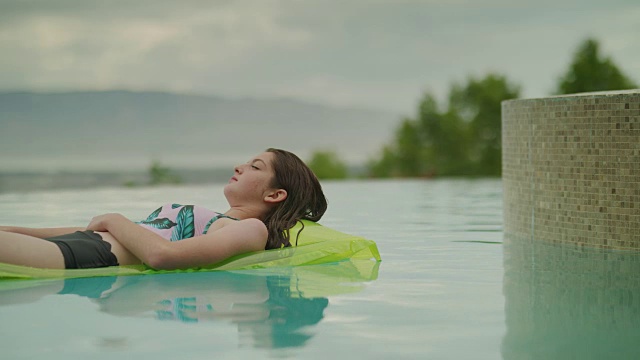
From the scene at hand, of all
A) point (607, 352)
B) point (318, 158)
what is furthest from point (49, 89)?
point (607, 352)

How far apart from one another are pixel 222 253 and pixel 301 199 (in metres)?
0.53

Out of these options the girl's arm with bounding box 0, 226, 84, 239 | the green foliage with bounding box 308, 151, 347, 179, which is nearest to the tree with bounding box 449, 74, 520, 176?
the green foliage with bounding box 308, 151, 347, 179

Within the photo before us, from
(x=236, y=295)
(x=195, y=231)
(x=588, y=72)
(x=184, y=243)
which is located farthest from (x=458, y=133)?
(x=236, y=295)

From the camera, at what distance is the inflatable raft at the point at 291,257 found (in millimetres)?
3123

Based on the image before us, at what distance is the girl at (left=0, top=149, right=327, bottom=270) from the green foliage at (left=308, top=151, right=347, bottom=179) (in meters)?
19.7

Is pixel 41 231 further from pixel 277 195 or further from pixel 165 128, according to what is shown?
pixel 165 128

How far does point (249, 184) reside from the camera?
3.63 meters

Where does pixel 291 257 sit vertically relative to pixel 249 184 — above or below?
below

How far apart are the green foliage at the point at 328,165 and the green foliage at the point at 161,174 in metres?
5.02

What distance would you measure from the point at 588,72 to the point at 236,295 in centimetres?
1992

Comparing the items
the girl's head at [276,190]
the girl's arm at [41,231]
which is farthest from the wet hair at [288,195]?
the girl's arm at [41,231]

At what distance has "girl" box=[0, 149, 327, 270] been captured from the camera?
3.18m

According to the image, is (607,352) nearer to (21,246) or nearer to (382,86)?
(21,246)

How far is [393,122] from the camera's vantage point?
2108 centimetres
